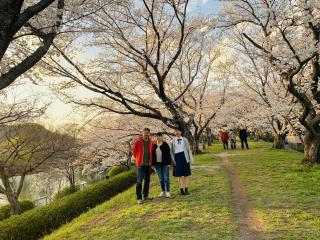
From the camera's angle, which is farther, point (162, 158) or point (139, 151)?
point (162, 158)

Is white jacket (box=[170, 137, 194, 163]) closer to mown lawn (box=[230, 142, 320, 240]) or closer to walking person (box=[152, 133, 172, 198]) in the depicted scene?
walking person (box=[152, 133, 172, 198])

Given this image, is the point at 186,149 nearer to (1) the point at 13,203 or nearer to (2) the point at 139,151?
(2) the point at 139,151

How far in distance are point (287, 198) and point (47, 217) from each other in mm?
8865

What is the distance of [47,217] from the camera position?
13.1 metres

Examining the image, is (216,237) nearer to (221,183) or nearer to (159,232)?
(159,232)

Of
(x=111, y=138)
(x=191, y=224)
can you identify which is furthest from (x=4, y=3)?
(x=111, y=138)

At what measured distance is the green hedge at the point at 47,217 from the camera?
11.8m

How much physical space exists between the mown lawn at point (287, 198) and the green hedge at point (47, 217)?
736 centimetres

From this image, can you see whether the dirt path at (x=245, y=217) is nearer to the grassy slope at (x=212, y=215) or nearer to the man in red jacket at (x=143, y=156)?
the grassy slope at (x=212, y=215)

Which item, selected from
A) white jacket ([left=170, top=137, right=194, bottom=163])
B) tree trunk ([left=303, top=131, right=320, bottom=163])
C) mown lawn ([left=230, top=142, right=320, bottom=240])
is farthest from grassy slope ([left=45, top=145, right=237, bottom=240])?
tree trunk ([left=303, top=131, right=320, bottom=163])

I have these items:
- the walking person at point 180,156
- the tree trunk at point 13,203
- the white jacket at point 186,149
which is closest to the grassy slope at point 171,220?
the walking person at point 180,156

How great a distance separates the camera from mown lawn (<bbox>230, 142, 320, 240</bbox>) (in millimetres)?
6230

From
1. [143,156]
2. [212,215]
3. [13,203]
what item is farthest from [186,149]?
[13,203]

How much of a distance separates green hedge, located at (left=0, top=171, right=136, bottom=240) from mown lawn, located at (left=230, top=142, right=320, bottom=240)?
7.36m
